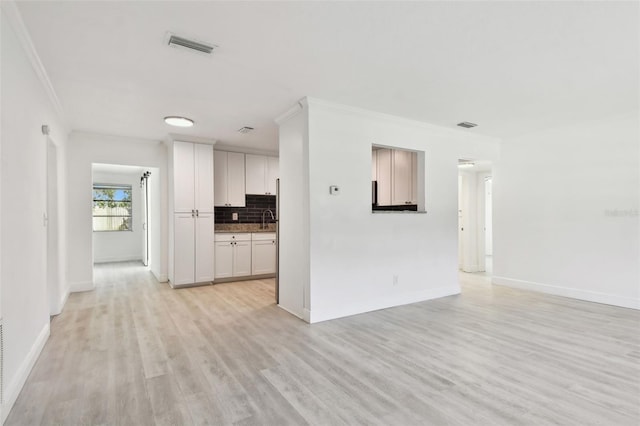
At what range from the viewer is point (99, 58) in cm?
271

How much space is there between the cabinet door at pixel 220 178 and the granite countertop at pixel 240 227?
42cm

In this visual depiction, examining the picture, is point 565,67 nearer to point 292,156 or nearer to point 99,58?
point 292,156

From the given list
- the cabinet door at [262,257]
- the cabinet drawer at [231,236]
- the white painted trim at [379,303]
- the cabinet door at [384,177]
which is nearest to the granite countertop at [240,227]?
the cabinet drawer at [231,236]

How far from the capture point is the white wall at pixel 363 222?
3.77m

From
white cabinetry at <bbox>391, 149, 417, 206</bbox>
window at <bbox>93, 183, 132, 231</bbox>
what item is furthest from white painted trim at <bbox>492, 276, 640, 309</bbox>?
window at <bbox>93, 183, 132, 231</bbox>

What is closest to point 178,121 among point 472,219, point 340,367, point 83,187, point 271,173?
point 83,187

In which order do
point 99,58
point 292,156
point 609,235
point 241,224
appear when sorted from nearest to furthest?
1. point 99,58
2. point 292,156
3. point 609,235
4. point 241,224

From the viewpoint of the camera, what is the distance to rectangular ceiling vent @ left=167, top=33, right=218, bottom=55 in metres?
2.40

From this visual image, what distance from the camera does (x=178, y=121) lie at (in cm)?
452

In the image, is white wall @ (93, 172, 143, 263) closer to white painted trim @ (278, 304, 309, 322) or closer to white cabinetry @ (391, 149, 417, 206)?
white painted trim @ (278, 304, 309, 322)

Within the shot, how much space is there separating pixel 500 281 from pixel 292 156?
427cm

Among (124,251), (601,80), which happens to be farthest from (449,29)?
(124,251)

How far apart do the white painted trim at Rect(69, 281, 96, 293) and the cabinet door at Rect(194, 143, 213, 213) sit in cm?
208

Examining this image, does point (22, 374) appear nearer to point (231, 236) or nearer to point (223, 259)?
point (223, 259)
